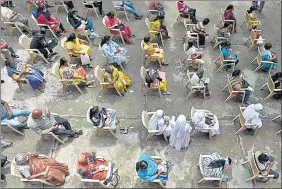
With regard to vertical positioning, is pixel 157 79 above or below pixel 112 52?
below

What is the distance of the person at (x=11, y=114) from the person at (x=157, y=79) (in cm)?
334

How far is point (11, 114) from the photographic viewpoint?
8234mm

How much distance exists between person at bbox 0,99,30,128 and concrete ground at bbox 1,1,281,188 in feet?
1.22

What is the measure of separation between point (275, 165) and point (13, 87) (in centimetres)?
748

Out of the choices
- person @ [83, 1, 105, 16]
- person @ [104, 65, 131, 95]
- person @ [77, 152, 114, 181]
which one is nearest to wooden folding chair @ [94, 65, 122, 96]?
person @ [104, 65, 131, 95]

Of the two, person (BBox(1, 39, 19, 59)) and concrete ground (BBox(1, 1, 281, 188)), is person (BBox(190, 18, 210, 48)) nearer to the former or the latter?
concrete ground (BBox(1, 1, 281, 188))

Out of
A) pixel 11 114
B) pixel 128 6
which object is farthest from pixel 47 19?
pixel 11 114

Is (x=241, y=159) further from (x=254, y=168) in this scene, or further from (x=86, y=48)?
(x=86, y=48)

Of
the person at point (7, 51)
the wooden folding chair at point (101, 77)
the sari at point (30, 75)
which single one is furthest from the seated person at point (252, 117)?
the person at point (7, 51)

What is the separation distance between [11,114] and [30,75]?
133 cm

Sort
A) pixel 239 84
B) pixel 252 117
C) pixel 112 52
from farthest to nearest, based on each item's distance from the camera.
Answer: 1. pixel 112 52
2. pixel 239 84
3. pixel 252 117

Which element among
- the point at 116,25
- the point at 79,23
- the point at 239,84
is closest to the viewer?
the point at 239,84

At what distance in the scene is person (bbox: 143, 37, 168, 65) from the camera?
955 cm

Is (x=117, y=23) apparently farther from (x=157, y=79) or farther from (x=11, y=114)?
(x=11, y=114)
